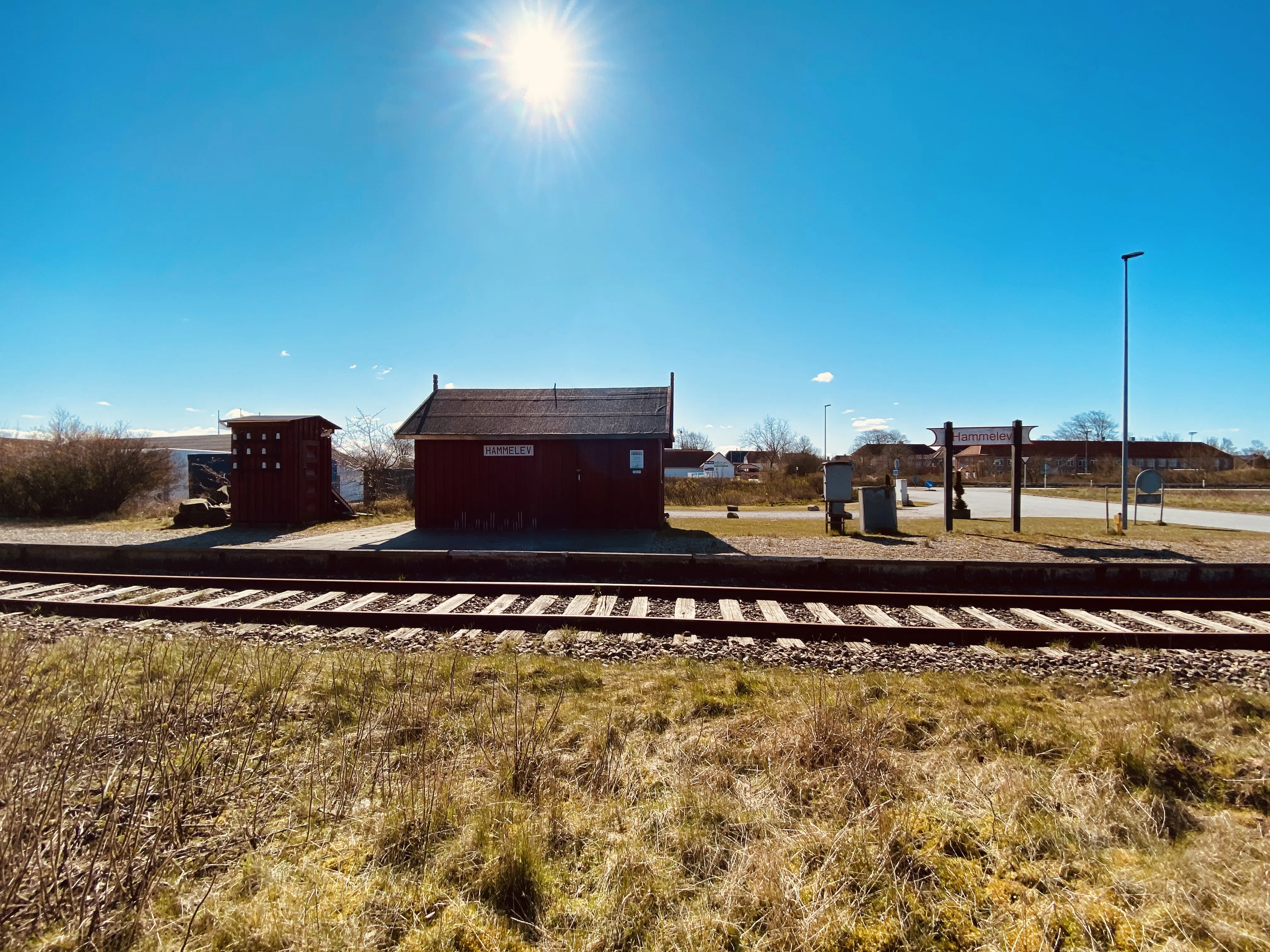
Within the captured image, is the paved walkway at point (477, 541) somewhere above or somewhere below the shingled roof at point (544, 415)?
below

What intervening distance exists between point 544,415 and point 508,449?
1524 mm

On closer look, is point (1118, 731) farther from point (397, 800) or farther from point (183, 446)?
point (183, 446)

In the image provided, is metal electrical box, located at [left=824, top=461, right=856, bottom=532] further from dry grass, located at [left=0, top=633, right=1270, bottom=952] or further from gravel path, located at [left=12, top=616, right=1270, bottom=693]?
dry grass, located at [left=0, top=633, right=1270, bottom=952]

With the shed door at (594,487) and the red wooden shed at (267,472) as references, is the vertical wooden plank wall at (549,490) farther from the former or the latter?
the red wooden shed at (267,472)

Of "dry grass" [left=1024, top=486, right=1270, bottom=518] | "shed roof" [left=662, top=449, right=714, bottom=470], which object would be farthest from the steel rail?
"shed roof" [left=662, top=449, right=714, bottom=470]

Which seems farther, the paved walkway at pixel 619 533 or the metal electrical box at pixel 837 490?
the metal electrical box at pixel 837 490

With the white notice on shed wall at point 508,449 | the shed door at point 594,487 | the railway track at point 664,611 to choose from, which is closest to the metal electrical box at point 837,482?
the shed door at point 594,487

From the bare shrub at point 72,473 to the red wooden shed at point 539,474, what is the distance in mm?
13889

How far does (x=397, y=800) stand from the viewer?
2.98 metres

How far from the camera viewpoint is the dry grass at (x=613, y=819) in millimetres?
2172

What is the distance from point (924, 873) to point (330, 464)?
20.4m

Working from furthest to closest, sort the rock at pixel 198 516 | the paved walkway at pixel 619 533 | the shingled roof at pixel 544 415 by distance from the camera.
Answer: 1. the rock at pixel 198 516
2. the shingled roof at pixel 544 415
3. the paved walkway at pixel 619 533

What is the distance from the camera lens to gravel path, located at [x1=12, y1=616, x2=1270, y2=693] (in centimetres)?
571

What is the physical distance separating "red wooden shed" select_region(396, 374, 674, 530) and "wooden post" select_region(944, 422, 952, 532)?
7.60m
